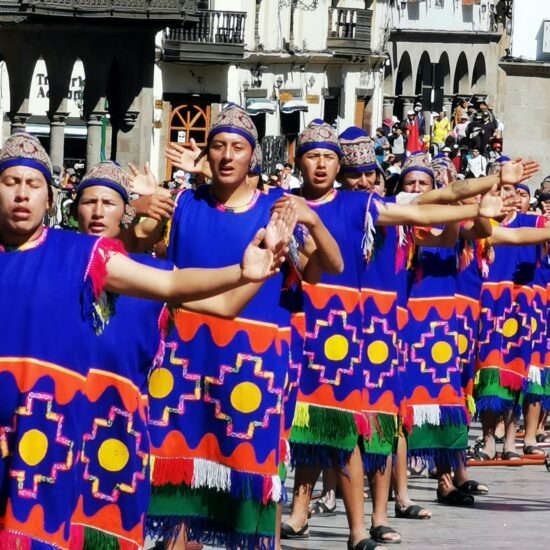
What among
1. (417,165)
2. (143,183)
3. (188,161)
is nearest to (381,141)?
(417,165)

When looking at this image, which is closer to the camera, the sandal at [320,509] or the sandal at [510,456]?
the sandal at [320,509]

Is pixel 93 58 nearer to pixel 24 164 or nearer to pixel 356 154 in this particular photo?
pixel 356 154

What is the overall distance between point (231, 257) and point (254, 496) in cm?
99

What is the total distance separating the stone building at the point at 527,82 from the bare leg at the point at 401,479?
139 feet

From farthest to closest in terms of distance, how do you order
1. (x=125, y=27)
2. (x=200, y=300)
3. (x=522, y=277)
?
(x=125, y=27) → (x=522, y=277) → (x=200, y=300)

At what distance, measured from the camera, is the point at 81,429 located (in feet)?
26.5

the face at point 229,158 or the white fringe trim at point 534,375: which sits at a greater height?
the face at point 229,158

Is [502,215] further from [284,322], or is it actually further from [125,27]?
[125,27]

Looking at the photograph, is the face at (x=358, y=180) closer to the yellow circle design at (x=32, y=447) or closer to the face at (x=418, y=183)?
the face at (x=418, y=183)

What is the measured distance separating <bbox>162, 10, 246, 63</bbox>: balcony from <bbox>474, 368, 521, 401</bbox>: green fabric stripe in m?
35.8

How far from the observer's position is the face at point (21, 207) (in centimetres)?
772

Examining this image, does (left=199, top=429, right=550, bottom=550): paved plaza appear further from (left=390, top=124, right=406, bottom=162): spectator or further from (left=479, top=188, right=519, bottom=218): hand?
(left=390, top=124, right=406, bottom=162): spectator

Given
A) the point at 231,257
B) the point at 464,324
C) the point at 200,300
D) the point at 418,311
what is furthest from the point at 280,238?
the point at 464,324

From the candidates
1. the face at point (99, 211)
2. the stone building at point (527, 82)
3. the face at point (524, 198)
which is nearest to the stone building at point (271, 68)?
the stone building at point (527, 82)
